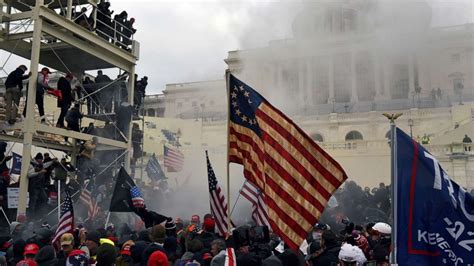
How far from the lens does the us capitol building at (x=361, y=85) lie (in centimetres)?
2870

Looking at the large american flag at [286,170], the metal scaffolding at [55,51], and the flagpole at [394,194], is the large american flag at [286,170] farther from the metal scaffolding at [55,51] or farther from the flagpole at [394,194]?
the metal scaffolding at [55,51]

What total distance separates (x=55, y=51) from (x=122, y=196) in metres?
7.15

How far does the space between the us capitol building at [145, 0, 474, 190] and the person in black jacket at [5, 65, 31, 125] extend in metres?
18.6

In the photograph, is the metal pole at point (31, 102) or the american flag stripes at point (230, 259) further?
the metal pole at point (31, 102)

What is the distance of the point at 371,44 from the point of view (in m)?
44.1

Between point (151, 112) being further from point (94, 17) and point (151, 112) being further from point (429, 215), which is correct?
point (429, 215)

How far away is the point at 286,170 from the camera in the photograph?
5562mm

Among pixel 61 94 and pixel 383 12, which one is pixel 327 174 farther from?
pixel 383 12

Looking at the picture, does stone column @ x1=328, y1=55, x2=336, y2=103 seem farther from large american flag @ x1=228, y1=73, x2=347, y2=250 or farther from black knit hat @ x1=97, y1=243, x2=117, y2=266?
black knit hat @ x1=97, y1=243, x2=117, y2=266

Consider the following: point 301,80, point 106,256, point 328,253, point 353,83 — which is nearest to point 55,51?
point 106,256

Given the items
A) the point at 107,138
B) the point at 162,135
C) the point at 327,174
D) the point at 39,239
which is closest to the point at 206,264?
the point at 327,174

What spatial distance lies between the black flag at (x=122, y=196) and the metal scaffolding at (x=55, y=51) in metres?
2.89

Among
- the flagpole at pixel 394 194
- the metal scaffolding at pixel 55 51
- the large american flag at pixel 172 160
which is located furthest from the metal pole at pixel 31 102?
the large american flag at pixel 172 160

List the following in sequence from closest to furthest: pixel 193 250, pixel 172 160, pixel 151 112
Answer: pixel 193 250
pixel 172 160
pixel 151 112
